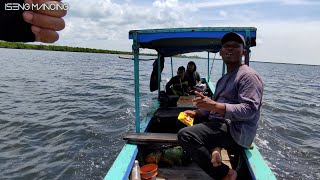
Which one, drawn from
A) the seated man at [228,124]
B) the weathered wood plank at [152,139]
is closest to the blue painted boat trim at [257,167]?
the seated man at [228,124]

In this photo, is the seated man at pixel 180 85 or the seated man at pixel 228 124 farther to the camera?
the seated man at pixel 180 85

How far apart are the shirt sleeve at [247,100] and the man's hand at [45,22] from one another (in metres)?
2.70

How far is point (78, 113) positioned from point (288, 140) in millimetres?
8381

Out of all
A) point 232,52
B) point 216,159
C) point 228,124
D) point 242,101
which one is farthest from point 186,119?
point 232,52

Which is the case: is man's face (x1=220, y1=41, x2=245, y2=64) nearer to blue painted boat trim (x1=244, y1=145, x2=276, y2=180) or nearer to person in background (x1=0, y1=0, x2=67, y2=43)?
blue painted boat trim (x1=244, y1=145, x2=276, y2=180)

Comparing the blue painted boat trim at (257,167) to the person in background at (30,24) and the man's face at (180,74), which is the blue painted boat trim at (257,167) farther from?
the man's face at (180,74)

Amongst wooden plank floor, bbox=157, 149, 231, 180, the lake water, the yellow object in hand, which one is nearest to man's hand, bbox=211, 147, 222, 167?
the yellow object in hand

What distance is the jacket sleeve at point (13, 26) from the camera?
1.25 meters

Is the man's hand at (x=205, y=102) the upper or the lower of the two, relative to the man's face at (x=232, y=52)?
lower

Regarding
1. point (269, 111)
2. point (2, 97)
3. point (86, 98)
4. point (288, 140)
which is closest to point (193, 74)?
point (288, 140)

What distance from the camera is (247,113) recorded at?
3.75 m

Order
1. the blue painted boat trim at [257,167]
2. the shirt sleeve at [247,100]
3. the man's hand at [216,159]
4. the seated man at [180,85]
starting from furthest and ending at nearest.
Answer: the seated man at [180,85]
the blue painted boat trim at [257,167]
the man's hand at [216,159]
the shirt sleeve at [247,100]

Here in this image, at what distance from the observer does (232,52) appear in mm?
4176

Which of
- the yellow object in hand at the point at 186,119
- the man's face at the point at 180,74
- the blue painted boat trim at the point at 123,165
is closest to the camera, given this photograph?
the blue painted boat trim at the point at 123,165
